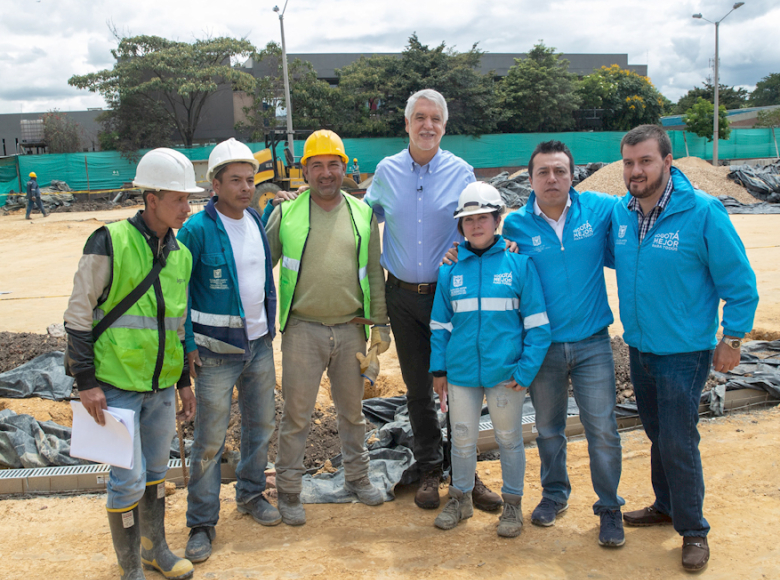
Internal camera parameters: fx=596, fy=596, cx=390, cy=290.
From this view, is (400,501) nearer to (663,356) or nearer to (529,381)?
(529,381)

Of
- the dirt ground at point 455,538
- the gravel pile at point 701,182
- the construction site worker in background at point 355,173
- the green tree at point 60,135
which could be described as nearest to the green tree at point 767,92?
the gravel pile at point 701,182

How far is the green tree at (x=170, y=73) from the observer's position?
30734 millimetres

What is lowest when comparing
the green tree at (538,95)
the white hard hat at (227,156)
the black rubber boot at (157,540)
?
the black rubber boot at (157,540)

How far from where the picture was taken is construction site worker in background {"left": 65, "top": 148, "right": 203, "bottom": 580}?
8.84 feet

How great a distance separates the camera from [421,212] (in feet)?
12.4

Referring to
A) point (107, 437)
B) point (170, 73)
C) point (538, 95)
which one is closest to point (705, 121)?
point (538, 95)

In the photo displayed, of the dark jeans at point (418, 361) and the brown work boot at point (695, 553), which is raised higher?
the dark jeans at point (418, 361)

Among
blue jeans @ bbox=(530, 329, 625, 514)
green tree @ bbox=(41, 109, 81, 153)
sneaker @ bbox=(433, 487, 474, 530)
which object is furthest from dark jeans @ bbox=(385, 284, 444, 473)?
green tree @ bbox=(41, 109, 81, 153)

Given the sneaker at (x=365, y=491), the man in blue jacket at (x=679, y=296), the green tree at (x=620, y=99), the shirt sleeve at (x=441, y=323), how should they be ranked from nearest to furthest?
1. the man in blue jacket at (x=679, y=296)
2. the shirt sleeve at (x=441, y=323)
3. the sneaker at (x=365, y=491)
4. the green tree at (x=620, y=99)

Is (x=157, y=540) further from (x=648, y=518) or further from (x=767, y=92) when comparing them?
(x=767, y=92)

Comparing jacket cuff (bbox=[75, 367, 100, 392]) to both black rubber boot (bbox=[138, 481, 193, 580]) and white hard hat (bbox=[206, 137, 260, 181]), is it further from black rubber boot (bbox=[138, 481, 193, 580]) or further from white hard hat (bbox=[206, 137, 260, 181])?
white hard hat (bbox=[206, 137, 260, 181])

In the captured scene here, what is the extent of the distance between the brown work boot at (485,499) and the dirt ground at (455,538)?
74 millimetres

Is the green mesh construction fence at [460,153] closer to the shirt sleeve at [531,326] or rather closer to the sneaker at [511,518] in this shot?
the shirt sleeve at [531,326]

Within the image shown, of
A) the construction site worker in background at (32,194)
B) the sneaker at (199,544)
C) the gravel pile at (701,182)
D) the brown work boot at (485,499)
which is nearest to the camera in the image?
the sneaker at (199,544)
